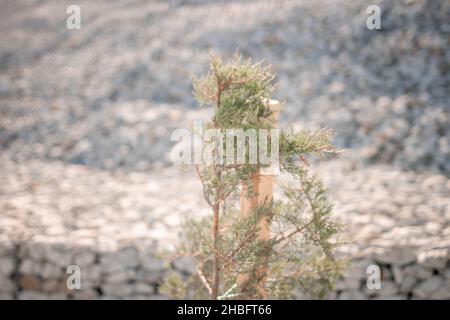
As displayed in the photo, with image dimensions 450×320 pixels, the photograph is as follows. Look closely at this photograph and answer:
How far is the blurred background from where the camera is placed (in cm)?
378

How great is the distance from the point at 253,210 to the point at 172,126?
13.4 ft

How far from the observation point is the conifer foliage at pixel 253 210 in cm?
195

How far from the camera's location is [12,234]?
3.99 m

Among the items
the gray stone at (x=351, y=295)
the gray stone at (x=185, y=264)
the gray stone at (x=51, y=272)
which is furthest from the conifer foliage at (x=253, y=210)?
the gray stone at (x=51, y=272)

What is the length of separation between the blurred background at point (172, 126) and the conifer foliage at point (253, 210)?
949 mm

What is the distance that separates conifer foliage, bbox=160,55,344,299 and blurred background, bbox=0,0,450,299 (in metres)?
0.95

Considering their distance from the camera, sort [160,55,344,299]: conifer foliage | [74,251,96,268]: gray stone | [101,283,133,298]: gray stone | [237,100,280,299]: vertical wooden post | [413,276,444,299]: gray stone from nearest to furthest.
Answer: [160,55,344,299]: conifer foliage, [237,100,280,299]: vertical wooden post, [413,276,444,299]: gray stone, [101,283,133,298]: gray stone, [74,251,96,268]: gray stone

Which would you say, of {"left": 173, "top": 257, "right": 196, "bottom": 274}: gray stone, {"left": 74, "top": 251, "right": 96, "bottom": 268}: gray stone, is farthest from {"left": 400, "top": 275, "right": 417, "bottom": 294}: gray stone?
{"left": 74, "top": 251, "right": 96, "bottom": 268}: gray stone

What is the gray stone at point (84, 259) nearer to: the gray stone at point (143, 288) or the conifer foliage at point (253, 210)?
the gray stone at point (143, 288)

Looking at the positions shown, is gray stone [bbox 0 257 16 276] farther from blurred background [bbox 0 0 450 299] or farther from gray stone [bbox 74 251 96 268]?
gray stone [bbox 74 251 96 268]

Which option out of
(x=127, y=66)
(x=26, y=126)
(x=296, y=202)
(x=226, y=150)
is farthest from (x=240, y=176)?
(x=127, y=66)

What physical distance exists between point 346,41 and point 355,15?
596 mm

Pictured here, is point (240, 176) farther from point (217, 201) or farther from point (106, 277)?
point (106, 277)

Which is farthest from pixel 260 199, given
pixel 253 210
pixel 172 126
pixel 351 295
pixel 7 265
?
pixel 172 126
